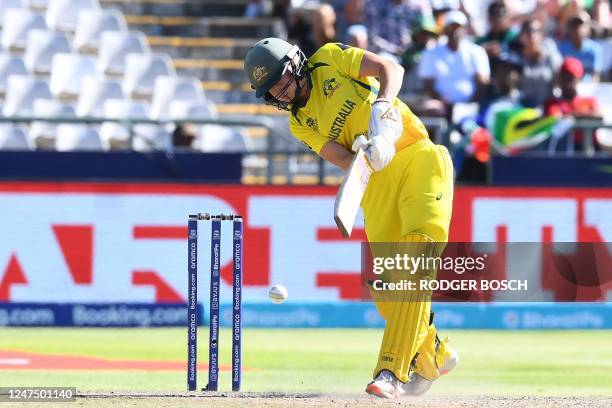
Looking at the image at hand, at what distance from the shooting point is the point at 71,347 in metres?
11.1

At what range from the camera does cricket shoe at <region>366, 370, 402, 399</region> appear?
6.95 m

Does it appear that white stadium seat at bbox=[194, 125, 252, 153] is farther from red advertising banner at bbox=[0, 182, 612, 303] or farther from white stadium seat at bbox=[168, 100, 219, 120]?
red advertising banner at bbox=[0, 182, 612, 303]

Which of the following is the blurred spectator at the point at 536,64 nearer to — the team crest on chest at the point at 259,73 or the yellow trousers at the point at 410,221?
the yellow trousers at the point at 410,221

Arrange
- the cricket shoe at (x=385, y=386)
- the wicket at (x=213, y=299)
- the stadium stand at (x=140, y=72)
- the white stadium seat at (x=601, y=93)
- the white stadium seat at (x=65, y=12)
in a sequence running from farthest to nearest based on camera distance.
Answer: the white stadium seat at (x=65, y=12), the white stadium seat at (x=601, y=93), the stadium stand at (x=140, y=72), the wicket at (x=213, y=299), the cricket shoe at (x=385, y=386)

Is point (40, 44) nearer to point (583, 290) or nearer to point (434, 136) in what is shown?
point (434, 136)

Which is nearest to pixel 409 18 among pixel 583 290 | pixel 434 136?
pixel 434 136

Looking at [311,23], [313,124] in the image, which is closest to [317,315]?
[311,23]

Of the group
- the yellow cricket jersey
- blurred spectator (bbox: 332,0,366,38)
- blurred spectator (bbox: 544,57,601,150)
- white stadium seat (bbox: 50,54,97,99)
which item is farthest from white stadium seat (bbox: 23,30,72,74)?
the yellow cricket jersey

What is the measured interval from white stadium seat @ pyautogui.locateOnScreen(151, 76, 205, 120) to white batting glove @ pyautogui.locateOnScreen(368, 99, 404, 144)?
8941 mm

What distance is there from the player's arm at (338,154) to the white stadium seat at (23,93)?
8170 millimetres

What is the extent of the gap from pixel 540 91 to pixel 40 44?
6117mm

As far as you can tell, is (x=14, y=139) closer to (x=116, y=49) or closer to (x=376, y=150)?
(x=116, y=49)

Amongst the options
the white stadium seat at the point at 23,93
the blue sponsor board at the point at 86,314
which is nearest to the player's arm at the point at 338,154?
the blue sponsor board at the point at 86,314

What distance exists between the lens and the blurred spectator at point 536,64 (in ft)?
48.8
